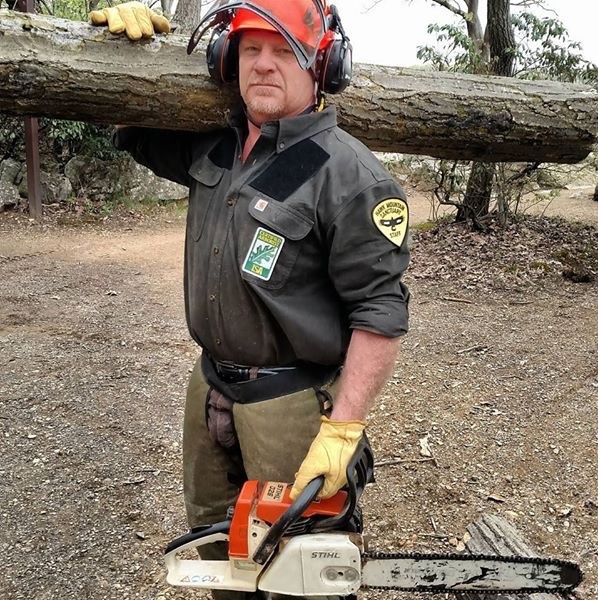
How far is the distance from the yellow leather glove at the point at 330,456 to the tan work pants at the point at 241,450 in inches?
6.2

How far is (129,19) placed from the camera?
2402 millimetres

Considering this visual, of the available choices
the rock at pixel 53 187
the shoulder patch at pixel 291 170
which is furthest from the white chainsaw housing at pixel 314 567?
the rock at pixel 53 187

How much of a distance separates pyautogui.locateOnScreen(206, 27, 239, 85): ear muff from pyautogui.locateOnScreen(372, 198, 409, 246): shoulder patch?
2.48 ft

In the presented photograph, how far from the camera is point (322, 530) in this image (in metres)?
1.76

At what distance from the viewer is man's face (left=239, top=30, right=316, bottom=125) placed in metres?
1.94

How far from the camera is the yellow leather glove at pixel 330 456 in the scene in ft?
5.84

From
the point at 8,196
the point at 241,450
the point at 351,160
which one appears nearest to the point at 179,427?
the point at 241,450

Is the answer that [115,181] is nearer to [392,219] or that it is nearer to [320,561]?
[392,219]

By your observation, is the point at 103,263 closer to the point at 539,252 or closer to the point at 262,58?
the point at 539,252

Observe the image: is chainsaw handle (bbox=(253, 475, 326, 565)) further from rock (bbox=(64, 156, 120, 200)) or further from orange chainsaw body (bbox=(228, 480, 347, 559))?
rock (bbox=(64, 156, 120, 200))

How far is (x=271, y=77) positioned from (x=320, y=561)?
1375mm

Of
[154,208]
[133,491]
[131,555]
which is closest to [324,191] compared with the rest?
[131,555]

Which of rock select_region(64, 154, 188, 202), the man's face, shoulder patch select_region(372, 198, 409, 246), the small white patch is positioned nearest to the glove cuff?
shoulder patch select_region(372, 198, 409, 246)

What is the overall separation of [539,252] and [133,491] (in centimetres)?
570
